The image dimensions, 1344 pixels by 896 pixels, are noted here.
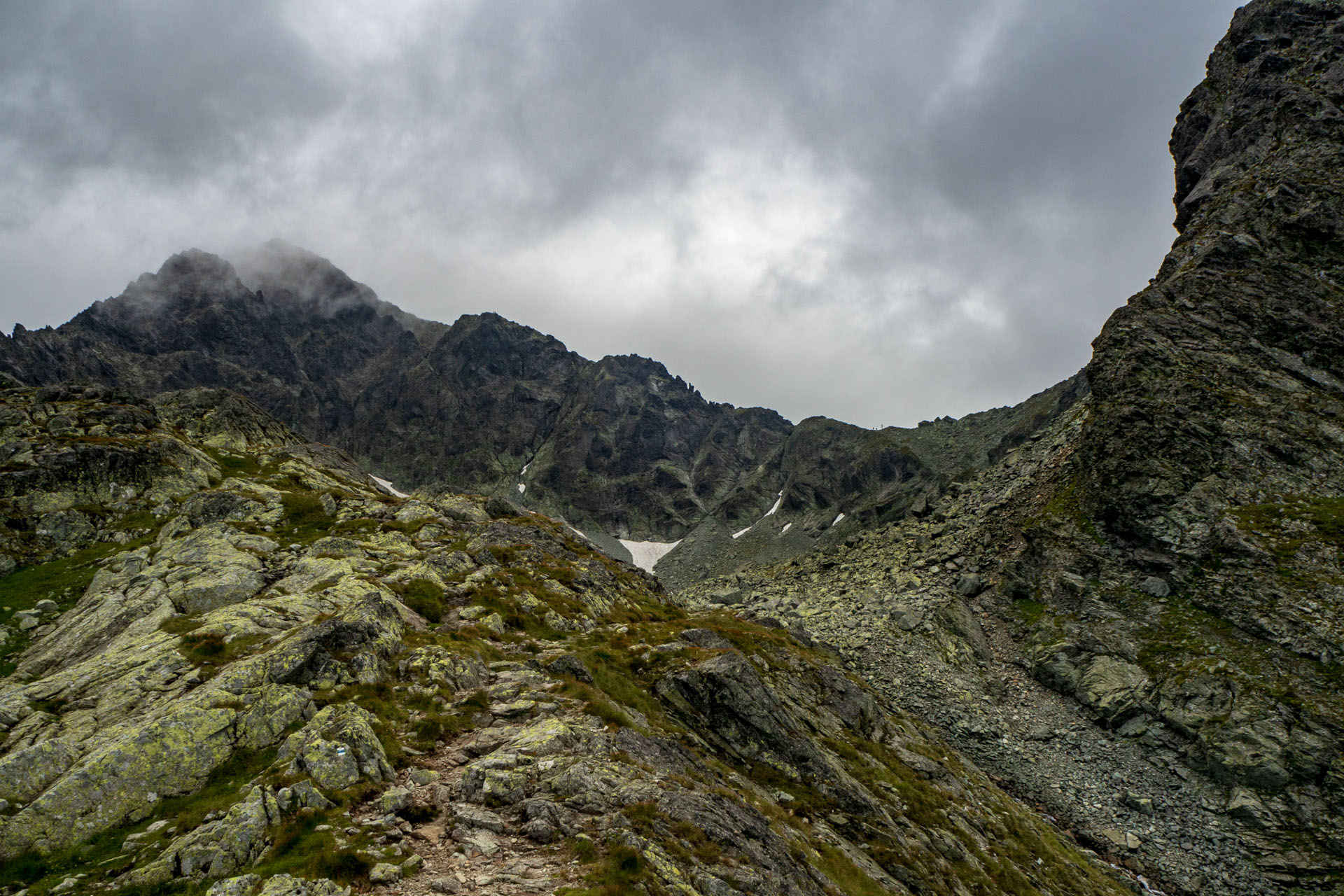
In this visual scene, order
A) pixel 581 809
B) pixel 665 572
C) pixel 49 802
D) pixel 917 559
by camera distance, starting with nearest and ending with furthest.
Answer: pixel 49 802
pixel 581 809
pixel 917 559
pixel 665 572

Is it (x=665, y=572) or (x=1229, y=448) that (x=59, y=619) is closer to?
(x=1229, y=448)

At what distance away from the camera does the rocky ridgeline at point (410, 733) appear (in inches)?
480

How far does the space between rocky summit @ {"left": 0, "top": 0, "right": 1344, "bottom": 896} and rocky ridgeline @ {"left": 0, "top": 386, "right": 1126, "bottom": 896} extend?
152mm

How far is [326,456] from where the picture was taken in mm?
92250

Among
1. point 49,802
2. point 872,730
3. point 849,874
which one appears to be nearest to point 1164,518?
point 872,730

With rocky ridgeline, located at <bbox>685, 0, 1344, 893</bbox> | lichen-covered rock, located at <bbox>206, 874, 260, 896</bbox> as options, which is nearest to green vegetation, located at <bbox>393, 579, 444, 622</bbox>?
lichen-covered rock, located at <bbox>206, 874, 260, 896</bbox>

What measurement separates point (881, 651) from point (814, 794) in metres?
36.9

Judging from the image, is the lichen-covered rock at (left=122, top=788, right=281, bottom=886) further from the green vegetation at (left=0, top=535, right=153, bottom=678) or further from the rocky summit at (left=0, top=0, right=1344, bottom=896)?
the green vegetation at (left=0, top=535, right=153, bottom=678)

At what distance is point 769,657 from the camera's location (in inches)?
1502

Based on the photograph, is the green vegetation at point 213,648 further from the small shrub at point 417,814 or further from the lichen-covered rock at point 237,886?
the lichen-covered rock at point 237,886

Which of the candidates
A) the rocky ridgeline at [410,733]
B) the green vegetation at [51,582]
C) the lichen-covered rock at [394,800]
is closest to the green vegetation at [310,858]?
the rocky ridgeline at [410,733]

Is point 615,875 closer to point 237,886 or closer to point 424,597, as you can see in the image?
point 237,886

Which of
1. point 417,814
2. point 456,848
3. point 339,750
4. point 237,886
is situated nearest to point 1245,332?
point 456,848

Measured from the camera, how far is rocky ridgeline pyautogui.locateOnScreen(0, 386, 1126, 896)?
12.2 metres
